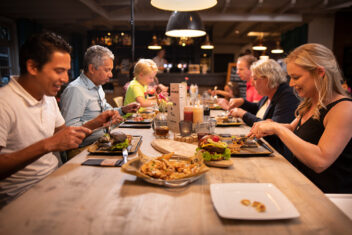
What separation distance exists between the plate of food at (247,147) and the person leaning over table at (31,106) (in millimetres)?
801

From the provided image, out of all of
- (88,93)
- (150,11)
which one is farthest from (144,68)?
(150,11)

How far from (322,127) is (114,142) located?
46.6 inches

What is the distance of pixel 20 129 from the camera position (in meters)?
1.42

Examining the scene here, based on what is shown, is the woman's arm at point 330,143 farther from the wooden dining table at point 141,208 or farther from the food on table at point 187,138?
the food on table at point 187,138

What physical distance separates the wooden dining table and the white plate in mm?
23

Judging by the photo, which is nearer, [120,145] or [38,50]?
[38,50]

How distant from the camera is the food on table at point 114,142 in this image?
1.53 meters

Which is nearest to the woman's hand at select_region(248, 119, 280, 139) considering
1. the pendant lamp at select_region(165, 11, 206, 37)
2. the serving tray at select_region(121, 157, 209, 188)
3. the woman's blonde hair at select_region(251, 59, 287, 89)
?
the serving tray at select_region(121, 157, 209, 188)

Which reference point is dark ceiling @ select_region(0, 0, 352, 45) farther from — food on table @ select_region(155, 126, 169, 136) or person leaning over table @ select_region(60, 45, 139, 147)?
food on table @ select_region(155, 126, 169, 136)

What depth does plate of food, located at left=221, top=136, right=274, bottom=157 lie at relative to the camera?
152 cm

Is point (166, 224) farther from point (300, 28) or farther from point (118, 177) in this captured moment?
point (300, 28)

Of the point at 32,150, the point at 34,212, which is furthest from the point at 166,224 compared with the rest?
the point at 32,150

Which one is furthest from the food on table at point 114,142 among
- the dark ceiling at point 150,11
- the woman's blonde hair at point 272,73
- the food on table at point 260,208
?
the dark ceiling at point 150,11

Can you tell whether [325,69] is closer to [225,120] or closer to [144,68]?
[225,120]
